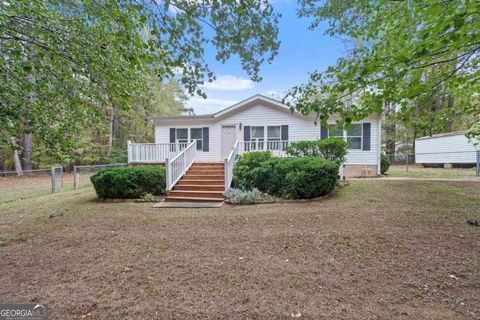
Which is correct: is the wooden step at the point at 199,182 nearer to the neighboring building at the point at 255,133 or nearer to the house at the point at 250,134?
the house at the point at 250,134

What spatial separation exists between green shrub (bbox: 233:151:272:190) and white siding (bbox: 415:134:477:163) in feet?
35.6

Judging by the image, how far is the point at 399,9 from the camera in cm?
353

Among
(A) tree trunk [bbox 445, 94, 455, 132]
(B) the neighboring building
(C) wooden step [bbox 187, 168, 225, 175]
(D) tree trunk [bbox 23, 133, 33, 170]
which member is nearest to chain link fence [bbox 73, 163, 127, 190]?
(B) the neighboring building

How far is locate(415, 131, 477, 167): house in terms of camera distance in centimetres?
1395

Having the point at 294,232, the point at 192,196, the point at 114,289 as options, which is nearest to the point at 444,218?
the point at 294,232

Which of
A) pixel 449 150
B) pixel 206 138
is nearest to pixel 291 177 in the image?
pixel 206 138

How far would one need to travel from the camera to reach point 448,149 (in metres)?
15.2

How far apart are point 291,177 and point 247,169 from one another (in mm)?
1756

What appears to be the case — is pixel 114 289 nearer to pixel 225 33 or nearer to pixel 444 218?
pixel 225 33

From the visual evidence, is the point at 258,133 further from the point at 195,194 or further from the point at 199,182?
the point at 195,194

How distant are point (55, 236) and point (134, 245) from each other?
177cm

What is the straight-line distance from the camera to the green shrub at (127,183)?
6.94 m

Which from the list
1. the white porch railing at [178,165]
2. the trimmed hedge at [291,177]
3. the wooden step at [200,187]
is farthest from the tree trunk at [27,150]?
the trimmed hedge at [291,177]

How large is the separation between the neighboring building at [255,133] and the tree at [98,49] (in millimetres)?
6208
